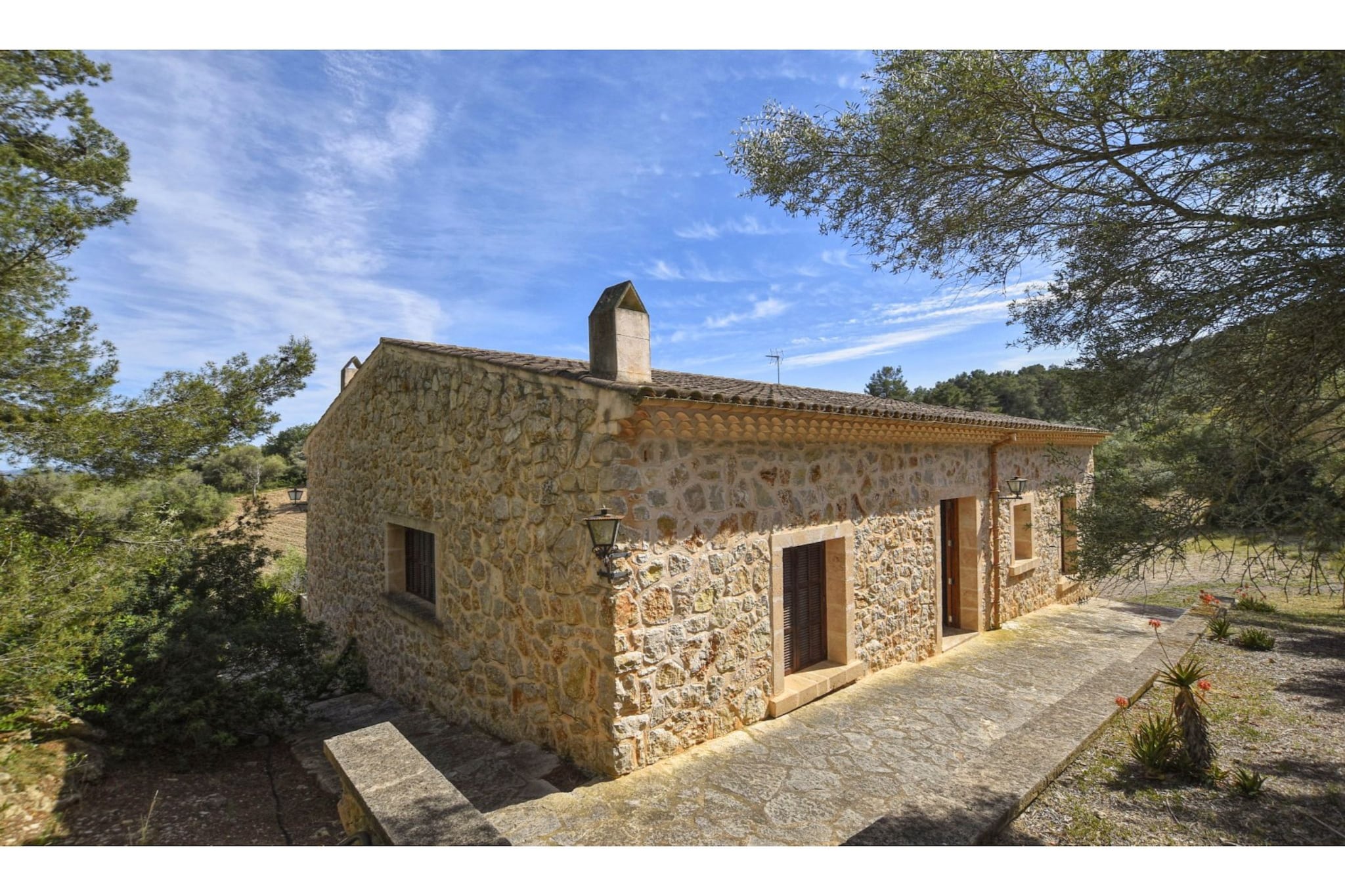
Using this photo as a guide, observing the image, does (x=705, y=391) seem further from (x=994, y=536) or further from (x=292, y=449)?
(x=292, y=449)

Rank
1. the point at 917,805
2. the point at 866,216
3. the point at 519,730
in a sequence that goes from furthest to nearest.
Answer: the point at 519,730 < the point at 866,216 < the point at 917,805

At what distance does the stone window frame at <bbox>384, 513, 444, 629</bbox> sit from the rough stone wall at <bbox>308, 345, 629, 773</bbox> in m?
0.05

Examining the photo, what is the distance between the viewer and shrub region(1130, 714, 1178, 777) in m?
4.75

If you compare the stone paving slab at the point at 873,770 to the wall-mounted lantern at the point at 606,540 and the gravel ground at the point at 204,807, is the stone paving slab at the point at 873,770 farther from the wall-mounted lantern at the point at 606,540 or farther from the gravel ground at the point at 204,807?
the gravel ground at the point at 204,807

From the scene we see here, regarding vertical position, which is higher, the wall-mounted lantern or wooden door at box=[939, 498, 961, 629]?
the wall-mounted lantern

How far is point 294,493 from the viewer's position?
3169 centimetres

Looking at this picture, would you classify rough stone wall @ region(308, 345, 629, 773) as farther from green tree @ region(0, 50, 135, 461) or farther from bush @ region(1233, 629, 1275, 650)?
bush @ region(1233, 629, 1275, 650)

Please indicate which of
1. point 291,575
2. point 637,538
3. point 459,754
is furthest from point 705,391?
point 291,575

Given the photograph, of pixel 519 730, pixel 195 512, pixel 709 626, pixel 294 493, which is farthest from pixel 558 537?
pixel 294 493

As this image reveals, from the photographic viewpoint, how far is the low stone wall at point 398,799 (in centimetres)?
309

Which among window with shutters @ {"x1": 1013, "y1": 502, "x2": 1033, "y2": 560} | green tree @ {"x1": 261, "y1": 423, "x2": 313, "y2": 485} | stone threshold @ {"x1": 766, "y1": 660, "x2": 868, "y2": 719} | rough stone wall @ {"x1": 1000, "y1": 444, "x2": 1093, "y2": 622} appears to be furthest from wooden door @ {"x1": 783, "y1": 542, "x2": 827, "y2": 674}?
green tree @ {"x1": 261, "y1": 423, "x2": 313, "y2": 485}

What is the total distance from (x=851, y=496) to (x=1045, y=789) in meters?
3.26

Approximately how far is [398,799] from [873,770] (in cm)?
369

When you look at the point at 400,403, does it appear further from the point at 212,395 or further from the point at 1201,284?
the point at 1201,284
